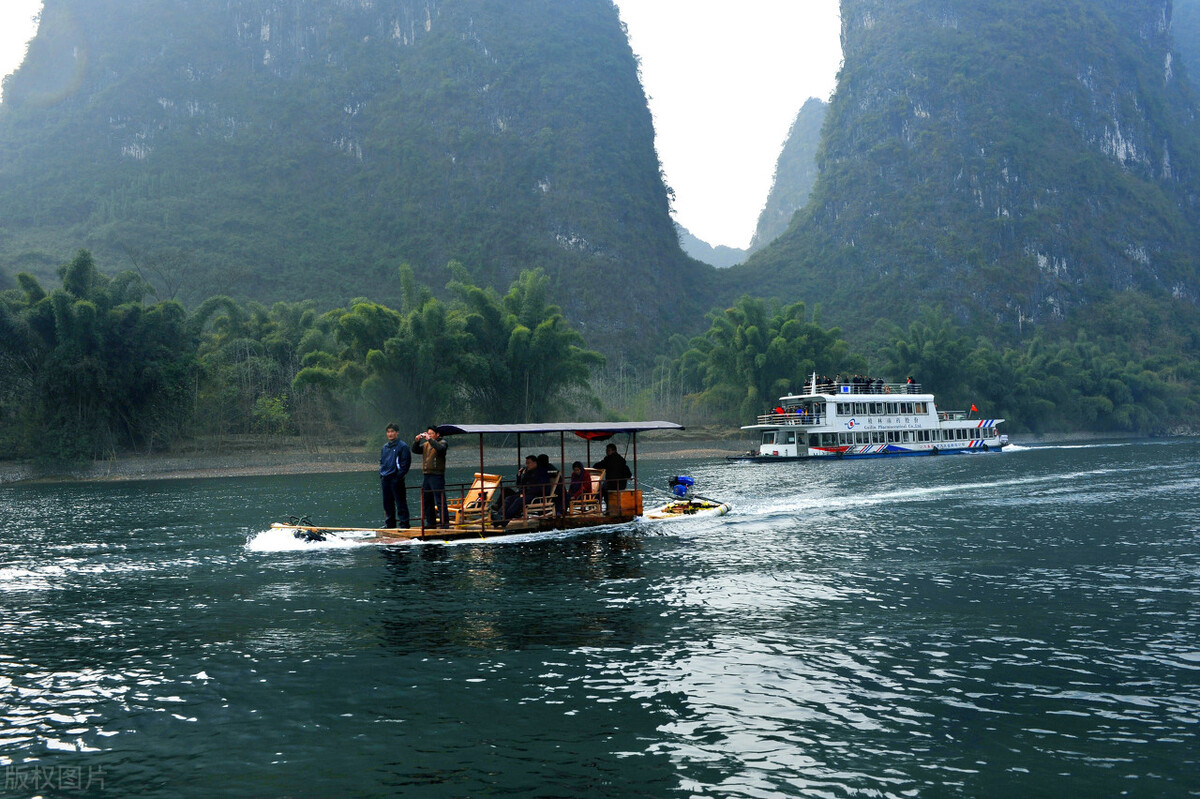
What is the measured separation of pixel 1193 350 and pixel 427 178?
136322 millimetres

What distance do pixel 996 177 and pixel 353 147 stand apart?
12768cm

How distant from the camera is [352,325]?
189 ft

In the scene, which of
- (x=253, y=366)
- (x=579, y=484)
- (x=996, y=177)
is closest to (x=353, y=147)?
(x=253, y=366)

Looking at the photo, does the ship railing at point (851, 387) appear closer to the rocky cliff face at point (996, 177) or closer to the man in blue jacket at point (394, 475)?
the man in blue jacket at point (394, 475)

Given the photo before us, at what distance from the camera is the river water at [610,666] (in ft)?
25.1

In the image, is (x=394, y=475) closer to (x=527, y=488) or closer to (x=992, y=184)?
(x=527, y=488)

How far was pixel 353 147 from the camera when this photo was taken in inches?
6393

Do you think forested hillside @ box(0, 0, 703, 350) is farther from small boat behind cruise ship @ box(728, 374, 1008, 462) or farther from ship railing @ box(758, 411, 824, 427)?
ship railing @ box(758, 411, 824, 427)

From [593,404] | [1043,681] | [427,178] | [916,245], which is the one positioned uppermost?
[427,178]

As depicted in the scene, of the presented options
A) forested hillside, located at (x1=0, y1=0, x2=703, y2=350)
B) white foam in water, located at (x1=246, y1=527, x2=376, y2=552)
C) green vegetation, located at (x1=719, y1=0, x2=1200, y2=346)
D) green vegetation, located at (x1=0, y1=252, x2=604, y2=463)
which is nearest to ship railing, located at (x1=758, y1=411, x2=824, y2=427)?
green vegetation, located at (x1=0, y1=252, x2=604, y2=463)

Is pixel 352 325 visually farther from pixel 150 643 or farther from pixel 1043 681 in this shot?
pixel 1043 681

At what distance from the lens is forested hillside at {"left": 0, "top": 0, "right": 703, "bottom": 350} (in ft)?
440

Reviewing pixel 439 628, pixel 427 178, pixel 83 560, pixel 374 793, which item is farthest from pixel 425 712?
pixel 427 178

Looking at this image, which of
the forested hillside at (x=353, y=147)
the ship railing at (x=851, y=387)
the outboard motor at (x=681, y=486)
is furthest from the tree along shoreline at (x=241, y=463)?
the forested hillside at (x=353, y=147)
